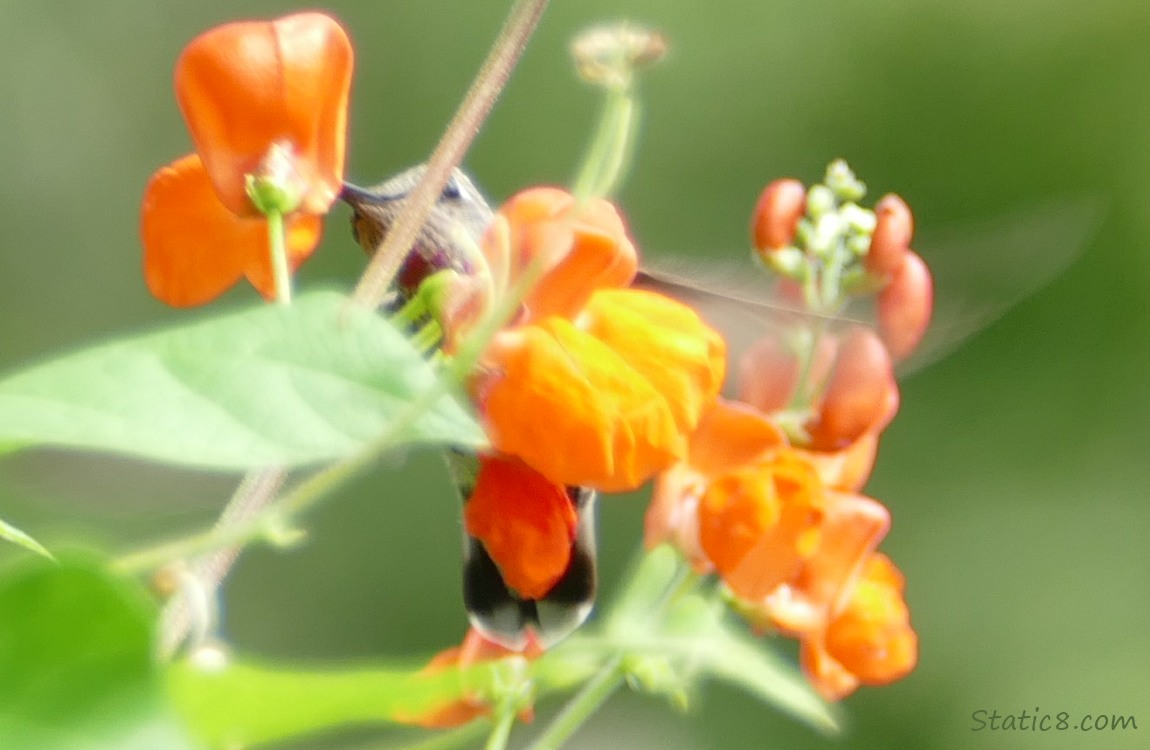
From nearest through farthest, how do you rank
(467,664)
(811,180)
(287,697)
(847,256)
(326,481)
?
(287,697) → (326,481) → (467,664) → (847,256) → (811,180)

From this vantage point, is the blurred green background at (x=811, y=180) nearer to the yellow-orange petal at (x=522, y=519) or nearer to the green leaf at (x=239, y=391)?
the yellow-orange petal at (x=522, y=519)

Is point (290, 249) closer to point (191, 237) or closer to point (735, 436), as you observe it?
point (191, 237)

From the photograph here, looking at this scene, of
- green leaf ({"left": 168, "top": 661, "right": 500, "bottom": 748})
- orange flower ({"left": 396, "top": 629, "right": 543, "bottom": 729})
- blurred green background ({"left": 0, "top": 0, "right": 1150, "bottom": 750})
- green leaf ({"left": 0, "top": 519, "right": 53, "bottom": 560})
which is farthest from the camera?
blurred green background ({"left": 0, "top": 0, "right": 1150, "bottom": 750})

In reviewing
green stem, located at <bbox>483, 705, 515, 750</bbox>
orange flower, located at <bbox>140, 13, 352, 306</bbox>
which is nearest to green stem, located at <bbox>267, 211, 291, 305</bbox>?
orange flower, located at <bbox>140, 13, 352, 306</bbox>

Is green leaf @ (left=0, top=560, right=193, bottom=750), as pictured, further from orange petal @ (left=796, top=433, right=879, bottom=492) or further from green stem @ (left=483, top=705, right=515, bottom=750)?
orange petal @ (left=796, top=433, right=879, bottom=492)

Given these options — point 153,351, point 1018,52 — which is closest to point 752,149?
point 1018,52

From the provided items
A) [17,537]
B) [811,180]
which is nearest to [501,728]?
[17,537]
